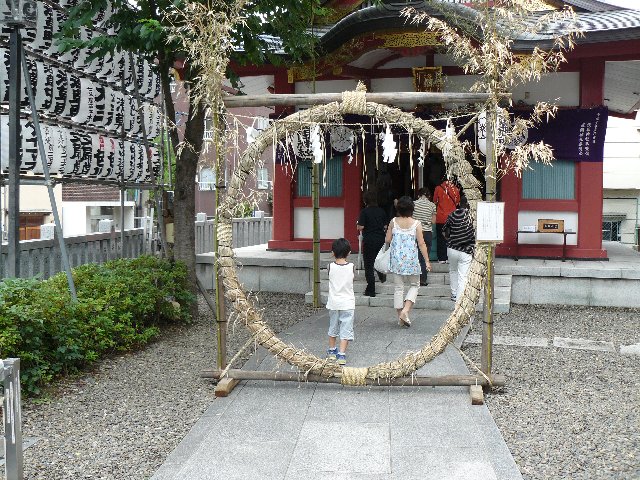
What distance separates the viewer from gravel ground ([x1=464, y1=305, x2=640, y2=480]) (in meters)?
5.09

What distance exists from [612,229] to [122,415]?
89.5 ft

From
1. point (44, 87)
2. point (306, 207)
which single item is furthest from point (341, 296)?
point (306, 207)

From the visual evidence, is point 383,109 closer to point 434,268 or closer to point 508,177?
point 434,268

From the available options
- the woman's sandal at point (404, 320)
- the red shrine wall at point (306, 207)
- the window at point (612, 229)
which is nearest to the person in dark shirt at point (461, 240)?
the woman's sandal at point (404, 320)

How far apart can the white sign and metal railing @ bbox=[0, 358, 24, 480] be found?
418cm

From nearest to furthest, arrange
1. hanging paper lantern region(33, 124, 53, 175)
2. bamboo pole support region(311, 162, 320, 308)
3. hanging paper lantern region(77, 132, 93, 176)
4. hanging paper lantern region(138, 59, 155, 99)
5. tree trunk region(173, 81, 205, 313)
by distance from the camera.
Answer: hanging paper lantern region(33, 124, 53, 175) → hanging paper lantern region(77, 132, 93, 176) → tree trunk region(173, 81, 205, 313) → bamboo pole support region(311, 162, 320, 308) → hanging paper lantern region(138, 59, 155, 99)

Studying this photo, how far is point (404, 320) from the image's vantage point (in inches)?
379

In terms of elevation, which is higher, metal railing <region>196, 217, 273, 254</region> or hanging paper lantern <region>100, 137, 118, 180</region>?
hanging paper lantern <region>100, 137, 118, 180</region>

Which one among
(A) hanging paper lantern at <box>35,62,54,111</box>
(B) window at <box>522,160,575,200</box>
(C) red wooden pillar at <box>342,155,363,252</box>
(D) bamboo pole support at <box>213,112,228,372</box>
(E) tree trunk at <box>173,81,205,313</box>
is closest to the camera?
(D) bamboo pole support at <box>213,112,228,372</box>

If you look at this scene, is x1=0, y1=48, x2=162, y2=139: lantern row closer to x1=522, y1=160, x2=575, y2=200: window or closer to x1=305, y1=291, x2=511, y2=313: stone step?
x1=305, y1=291, x2=511, y2=313: stone step

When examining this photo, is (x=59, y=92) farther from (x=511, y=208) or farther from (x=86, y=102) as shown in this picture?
(x=511, y=208)

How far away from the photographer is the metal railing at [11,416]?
4.23 metres

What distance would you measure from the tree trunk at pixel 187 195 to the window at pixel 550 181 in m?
6.67

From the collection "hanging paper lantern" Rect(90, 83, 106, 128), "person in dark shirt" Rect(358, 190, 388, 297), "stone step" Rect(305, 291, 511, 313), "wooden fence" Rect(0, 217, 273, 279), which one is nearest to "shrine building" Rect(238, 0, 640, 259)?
"person in dark shirt" Rect(358, 190, 388, 297)
